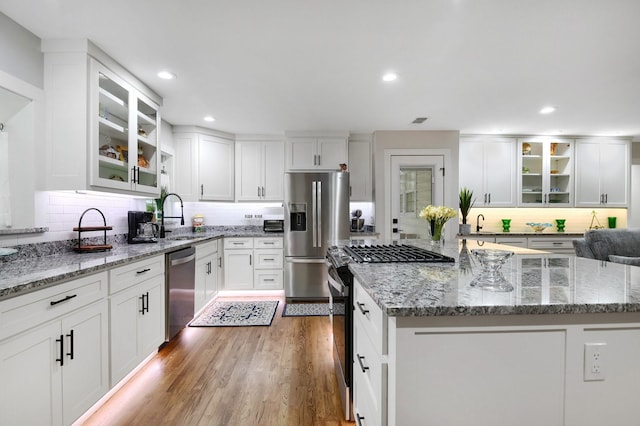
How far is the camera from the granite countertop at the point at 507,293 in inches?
34.6

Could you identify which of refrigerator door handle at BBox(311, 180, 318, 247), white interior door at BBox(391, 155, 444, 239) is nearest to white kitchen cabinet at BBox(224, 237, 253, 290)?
refrigerator door handle at BBox(311, 180, 318, 247)

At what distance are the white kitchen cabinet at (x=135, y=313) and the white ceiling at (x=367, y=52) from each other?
5.45ft

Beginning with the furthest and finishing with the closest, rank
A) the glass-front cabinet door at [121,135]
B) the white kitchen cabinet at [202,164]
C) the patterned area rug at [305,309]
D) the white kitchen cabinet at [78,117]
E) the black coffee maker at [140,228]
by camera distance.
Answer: the white kitchen cabinet at [202,164], the patterned area rug at [305,309], the black coffee maker at [140,228], the glass-front cabinet door at [121,135], the white kitchen cabinet at [78,117]

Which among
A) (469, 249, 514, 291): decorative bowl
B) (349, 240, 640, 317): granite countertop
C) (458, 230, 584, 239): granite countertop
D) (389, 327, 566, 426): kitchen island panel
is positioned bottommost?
(389, 327, 566, 426): kitchen island panel

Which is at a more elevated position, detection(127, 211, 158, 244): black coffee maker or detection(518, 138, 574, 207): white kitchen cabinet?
detection(518, 138, 574, 207): white kitchen cabinet

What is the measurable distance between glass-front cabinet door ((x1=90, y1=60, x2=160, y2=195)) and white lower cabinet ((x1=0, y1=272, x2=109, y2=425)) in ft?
3.33

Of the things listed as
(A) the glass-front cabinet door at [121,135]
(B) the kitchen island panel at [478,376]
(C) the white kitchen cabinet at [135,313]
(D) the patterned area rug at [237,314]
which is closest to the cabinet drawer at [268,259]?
(D) the patterned area rug at [237,314]

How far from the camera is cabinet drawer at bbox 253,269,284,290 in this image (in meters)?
4.49

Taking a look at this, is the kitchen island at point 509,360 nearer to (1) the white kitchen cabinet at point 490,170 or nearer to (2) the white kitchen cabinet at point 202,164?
(2) the white kitchen cabinet at point 202,164

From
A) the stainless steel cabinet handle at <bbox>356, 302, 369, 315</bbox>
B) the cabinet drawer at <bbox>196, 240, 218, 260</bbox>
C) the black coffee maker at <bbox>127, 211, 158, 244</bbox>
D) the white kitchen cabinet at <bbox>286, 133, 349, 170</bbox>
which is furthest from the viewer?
the white kitchen cabinet at <bbox>286, 133, 349, 170</bbox>

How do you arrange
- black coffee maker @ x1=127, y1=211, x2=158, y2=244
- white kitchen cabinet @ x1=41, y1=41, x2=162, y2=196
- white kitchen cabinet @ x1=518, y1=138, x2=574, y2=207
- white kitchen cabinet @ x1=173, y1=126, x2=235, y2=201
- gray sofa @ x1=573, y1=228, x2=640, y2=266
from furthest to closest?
white kitchen cabinet @ x1=518, y1=138, x2=574, y2=207, white kitchen cabinet @ x1=173, y1=126, x2=235, y2=201, gray sofa @ x1=573, y1=228, x2=640, y2=266, black coffee maker @ x1=127, y1=211, x2=158, y2=244, white kitchen cabinet @ x1=41, y1=41, x2=162, y2=196

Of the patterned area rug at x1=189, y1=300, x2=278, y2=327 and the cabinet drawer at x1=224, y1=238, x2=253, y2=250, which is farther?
the cabinet drawer at x1=224, y1=238, x2=253, y2=250

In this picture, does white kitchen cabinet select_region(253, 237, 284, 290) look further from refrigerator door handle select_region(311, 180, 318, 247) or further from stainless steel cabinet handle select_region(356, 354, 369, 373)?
stainless steel cabinet handle select_region(356, 354, 369, 373)

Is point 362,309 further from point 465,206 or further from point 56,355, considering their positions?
point 465,206
